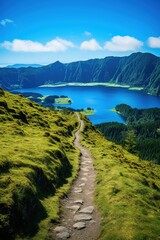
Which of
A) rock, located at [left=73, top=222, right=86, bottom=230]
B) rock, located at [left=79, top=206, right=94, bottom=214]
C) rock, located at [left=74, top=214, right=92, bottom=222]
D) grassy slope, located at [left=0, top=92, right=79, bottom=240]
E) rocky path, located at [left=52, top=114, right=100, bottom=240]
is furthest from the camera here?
rock, located at [left=79, top=206, right=94, bottom=214]

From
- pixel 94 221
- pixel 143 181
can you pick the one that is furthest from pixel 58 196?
pixel 143 181

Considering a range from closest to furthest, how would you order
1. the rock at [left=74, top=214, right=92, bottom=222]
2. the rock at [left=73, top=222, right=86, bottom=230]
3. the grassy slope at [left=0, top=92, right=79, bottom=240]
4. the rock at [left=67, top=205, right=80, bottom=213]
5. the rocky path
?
the grassy slope at [left=0, top=92, right=79, bottom=240]
the rocky path
the rock at [left=73, top=222, right=86, bottom=230]
the rock at [left=74, top=214, right=92, bottom=222]
the rock at [left=67, top=205, right=80, bottom=213]

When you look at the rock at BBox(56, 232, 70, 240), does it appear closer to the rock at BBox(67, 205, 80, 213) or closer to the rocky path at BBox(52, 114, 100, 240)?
the rocky path at BBox(52, 114, 100, 240)

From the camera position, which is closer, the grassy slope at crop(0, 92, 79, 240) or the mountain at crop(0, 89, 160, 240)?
the grassy slope at crop(0, 92, 79, 240)

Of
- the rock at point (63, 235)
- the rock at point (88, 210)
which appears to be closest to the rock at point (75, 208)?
the rock at point (88, 210)

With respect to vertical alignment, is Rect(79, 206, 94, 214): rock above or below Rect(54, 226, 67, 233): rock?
below

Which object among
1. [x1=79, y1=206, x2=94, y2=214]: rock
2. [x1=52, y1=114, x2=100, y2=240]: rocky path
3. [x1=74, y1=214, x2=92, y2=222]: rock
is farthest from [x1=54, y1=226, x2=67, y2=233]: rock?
[x1=79, y1=206, x2=94, y2=214]: rock

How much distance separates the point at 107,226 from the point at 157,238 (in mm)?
4022

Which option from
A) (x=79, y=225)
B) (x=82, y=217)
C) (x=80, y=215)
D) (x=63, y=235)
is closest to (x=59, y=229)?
(x=63, y=235)

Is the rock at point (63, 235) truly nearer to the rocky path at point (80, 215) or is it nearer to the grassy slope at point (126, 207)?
the rocky path at point (80, 215)

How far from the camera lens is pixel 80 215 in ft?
77.4

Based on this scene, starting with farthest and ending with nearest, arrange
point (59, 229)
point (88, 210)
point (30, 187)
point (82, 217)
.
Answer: point (88, 210) < point (82, 217) < point (30, 187) < point (59, 229)

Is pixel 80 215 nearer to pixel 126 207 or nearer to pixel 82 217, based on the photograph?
pixel 82 217

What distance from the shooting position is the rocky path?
19.9 metres
